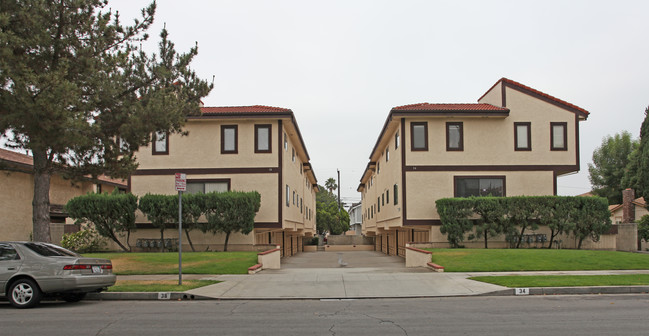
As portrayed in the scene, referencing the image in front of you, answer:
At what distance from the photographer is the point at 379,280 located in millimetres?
15930

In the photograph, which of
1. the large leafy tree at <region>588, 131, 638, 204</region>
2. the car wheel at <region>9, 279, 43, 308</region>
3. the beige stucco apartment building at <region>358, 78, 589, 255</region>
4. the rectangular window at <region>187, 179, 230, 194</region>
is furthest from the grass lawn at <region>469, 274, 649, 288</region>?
the large leafy tree at <region>588, 131, 638, 204</region>

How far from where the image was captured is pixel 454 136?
85.6 ft

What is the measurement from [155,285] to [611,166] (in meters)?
50.4

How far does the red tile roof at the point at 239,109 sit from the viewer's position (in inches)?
998

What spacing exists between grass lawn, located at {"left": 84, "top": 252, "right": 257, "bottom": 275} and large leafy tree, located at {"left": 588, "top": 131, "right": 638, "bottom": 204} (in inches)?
1688

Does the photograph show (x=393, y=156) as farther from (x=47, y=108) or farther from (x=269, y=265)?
(x=47, y=108)

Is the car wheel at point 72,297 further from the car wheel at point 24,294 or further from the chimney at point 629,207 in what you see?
the chimney at point 629,207

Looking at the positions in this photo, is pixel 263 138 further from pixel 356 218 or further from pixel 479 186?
pixel 356 218

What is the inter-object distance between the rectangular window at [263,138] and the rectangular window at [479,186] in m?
9.43

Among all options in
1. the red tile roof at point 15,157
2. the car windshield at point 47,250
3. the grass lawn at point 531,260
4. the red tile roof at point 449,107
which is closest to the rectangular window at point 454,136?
the red tile roof at point 449,107

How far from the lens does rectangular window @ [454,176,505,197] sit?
25859mm

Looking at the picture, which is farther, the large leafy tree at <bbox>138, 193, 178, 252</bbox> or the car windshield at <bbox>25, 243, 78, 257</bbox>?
the large leafy tree at <bbox>138, 193, 178, 252</bbox>

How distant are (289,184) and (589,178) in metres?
39.2

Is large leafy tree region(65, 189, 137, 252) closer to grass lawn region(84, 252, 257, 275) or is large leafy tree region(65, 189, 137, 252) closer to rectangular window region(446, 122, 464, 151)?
grass lawn region(84, 252, 257, 275)
